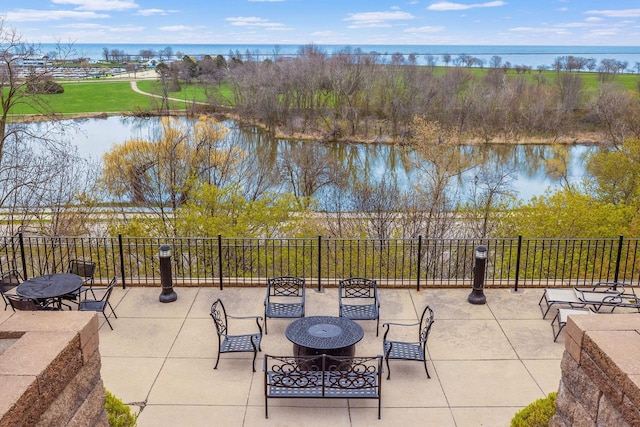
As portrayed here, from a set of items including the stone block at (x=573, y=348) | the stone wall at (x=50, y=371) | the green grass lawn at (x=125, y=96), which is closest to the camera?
the stone wall at (x=50, y=371)

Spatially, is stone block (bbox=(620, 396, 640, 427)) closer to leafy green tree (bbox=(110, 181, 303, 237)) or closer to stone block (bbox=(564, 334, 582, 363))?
stone block (bbox=(564, 334, 582, 363))

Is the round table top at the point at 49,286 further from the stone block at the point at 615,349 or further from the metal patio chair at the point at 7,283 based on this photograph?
the stone block at the point at 615,349

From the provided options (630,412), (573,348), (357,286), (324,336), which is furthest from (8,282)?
(630,412)

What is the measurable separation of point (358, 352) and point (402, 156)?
36126mm

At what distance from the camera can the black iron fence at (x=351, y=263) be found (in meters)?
12.4

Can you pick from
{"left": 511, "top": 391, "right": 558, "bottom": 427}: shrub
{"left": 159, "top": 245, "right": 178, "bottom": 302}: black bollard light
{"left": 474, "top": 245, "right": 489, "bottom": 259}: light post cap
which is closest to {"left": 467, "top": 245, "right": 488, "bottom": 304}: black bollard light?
{"left": 474, "top": 245, "right": 489, "bottom": 259}: light post cap

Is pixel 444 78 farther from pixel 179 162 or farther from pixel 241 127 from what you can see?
pixel 179 162

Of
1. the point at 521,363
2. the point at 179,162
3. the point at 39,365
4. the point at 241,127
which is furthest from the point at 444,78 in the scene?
the point at 39,365

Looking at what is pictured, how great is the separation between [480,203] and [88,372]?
96.0 ft

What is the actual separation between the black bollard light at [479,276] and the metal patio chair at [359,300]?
81.5 inches

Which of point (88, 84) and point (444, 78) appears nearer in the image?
point (444, 78)

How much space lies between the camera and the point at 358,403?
8.02 metres

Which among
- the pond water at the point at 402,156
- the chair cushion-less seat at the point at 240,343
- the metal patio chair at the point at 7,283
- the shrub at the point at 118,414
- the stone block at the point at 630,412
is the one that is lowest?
the pond water at the point at 402,156

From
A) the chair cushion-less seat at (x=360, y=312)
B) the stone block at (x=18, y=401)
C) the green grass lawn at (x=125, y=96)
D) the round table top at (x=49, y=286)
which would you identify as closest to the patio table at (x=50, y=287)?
the round table top at (x=49, y=286)
